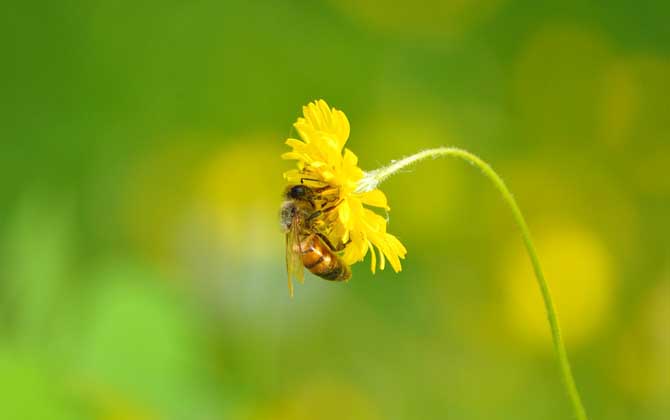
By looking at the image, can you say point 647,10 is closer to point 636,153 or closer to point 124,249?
point 636,153

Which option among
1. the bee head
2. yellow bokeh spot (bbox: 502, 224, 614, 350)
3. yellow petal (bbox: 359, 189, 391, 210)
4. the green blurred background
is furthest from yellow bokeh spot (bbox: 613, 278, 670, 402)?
yellow petal (bbox: 359, 189, 391, 210)

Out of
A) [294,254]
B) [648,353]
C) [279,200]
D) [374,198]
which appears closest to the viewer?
[374,198]

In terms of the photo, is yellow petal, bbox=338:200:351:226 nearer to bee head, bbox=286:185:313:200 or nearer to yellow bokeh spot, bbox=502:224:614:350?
bee head, bbox=286:185:313:200

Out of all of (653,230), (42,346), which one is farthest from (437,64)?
(42,346)

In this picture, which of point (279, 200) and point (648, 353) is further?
point (279, 200)

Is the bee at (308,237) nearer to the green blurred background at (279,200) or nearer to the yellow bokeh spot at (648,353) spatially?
the green blurred background at (279,200)

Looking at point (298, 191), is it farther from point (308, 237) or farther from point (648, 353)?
point (648, 353)

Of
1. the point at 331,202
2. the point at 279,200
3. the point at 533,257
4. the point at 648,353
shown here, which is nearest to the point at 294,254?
→ the point at 331,202
